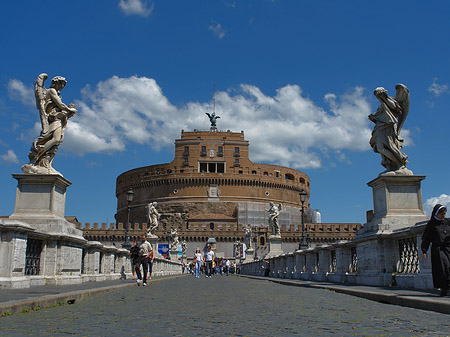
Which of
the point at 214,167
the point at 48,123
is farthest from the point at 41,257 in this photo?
the point at 214,167

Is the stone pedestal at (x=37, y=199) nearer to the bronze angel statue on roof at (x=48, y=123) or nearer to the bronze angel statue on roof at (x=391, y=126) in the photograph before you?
the bronze angel statue on roof at (x=48, y=123)

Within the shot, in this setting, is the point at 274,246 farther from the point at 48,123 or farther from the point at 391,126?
the point at 48,123

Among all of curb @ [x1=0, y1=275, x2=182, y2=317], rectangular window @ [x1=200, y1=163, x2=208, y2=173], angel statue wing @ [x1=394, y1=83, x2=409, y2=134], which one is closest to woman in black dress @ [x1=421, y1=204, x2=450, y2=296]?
angel statue wing @ [x1=394, y1=83, x2=409, y2=134]

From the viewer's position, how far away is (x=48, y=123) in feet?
29.3

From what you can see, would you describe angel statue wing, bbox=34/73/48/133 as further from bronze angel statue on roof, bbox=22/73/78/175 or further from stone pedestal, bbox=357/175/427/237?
stone pedestal, bbox=357/175/427/237

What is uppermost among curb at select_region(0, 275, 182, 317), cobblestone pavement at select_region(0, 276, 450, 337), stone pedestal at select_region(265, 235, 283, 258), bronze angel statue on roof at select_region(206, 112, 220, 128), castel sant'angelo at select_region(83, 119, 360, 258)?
bronze angel statue on roof at select_region(206, 112, 220, 128)

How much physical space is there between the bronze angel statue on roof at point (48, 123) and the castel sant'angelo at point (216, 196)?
193 ft

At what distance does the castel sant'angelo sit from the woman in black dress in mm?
61795

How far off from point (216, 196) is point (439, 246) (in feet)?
235

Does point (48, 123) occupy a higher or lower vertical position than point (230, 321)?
higher

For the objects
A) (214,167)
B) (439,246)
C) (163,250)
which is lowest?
(439,246)

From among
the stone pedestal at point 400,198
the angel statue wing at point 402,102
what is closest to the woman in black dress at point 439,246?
the stone pedestal at point 400,198

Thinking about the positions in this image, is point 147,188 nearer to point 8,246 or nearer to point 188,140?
point 188,140

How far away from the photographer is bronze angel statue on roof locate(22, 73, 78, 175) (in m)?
8.57
